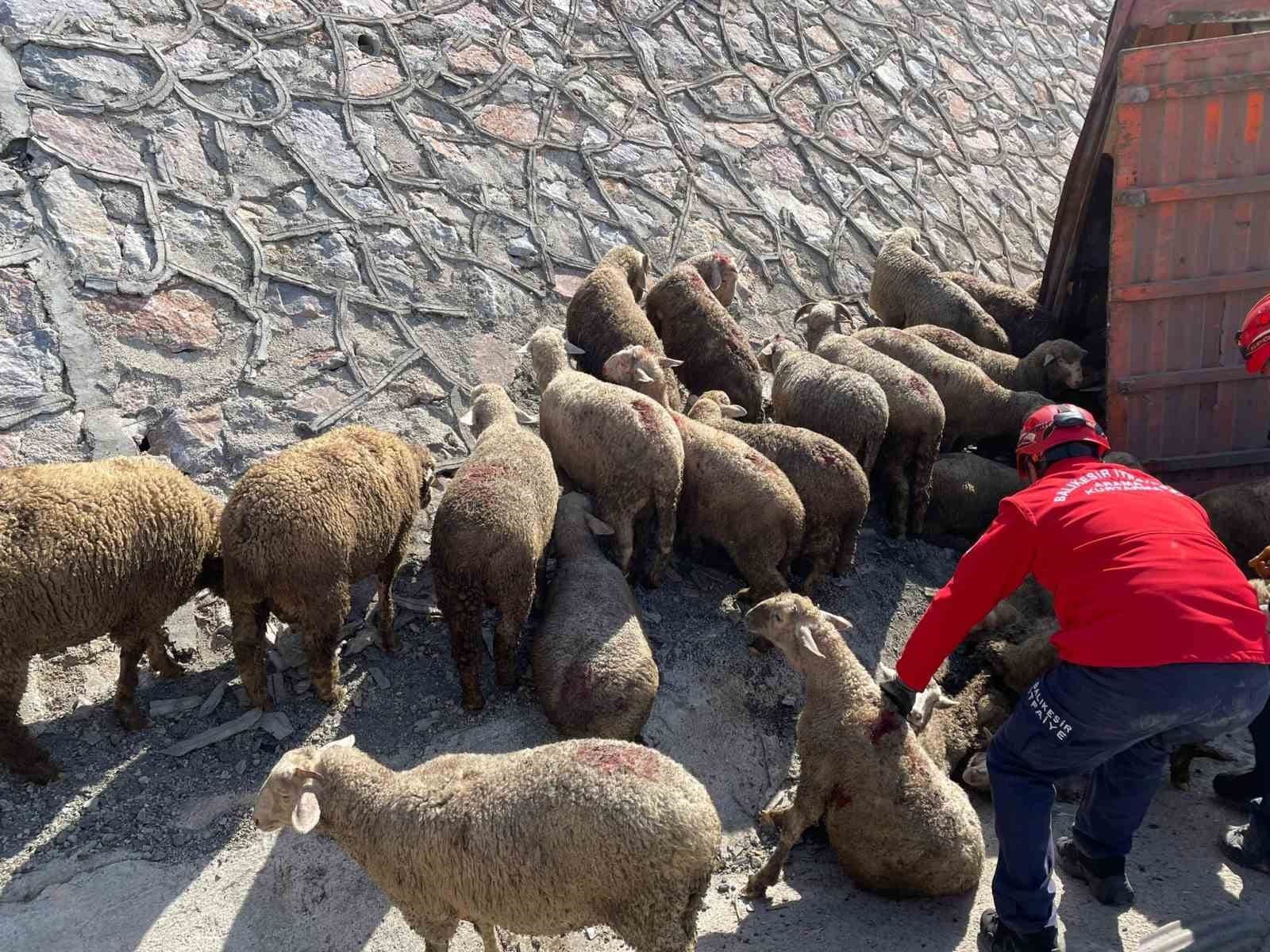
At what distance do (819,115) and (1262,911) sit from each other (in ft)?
32.7

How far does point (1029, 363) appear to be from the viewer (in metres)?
9.38

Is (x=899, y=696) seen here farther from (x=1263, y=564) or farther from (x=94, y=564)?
(x=94, y=564)

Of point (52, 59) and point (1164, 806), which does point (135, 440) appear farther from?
point (1164, 806)

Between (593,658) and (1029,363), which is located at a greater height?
(1029,363)

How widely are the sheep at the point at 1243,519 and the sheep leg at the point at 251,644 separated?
652 centimetres

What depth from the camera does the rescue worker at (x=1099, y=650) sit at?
4160mm

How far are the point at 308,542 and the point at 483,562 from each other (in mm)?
947

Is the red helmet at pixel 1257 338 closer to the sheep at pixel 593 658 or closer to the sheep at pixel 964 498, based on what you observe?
the sheep at pixel 964 498

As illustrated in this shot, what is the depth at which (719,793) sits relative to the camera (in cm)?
554

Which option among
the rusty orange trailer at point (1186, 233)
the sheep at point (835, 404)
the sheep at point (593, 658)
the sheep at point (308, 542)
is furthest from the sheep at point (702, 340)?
the sheep at point (308, 542)

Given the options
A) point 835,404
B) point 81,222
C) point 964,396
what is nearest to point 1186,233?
point 964,396

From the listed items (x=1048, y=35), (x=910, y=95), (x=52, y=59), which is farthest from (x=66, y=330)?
(x=1048, y=35)

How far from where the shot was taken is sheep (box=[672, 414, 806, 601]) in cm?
662

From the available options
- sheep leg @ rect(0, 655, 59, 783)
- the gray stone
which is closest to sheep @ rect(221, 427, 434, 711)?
sheep leg @ rect(0, 655, 59, 783)
